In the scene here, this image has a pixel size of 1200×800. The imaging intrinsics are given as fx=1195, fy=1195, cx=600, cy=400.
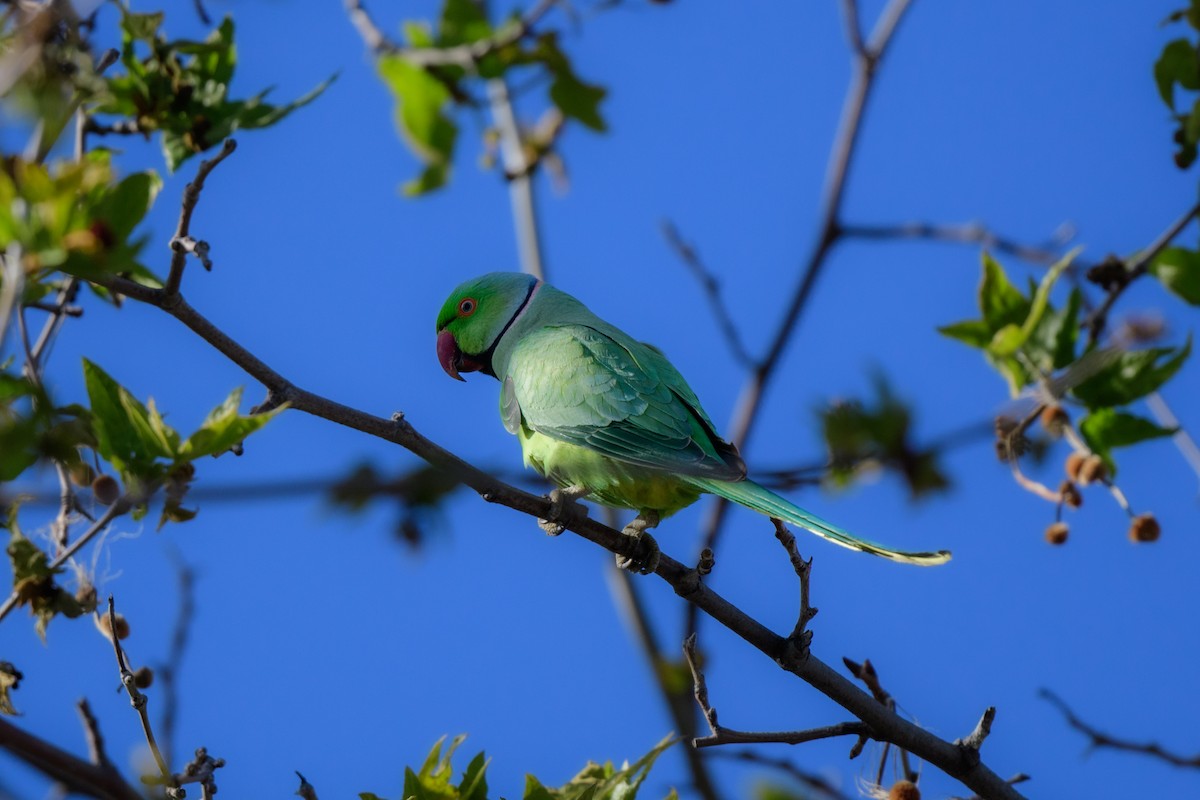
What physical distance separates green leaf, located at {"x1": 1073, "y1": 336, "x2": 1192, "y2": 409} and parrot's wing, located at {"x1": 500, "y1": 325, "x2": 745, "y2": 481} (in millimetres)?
1200

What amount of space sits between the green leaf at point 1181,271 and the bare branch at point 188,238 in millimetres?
3141

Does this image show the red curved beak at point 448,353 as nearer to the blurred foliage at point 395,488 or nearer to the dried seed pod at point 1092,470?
the dried seed pod at point 1092,470

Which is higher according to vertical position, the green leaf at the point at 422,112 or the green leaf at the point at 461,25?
the green leaf at the point at 461,25

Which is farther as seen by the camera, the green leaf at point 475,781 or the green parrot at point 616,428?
the green parrot at point 616,428

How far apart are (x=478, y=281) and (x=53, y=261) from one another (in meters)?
3.44

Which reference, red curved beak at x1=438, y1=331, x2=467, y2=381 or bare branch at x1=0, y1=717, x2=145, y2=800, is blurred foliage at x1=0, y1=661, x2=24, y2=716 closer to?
bare branch at x1=0, y1=717, x2=145, y2=800

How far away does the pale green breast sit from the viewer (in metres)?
4.03

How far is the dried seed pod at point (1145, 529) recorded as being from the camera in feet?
13.3

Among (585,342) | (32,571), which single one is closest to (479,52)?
(585,342)

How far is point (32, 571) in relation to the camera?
2.80 m

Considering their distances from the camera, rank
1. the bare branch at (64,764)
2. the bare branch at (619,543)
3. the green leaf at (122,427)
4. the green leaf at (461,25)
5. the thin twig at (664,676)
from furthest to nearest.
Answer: the thin twig at (664,676) → the green leaf at (461,25) → the green leaf at (122,427) → the bare branch at (619,543) → the bare branch at (64,764)

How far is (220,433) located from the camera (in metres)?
2.66

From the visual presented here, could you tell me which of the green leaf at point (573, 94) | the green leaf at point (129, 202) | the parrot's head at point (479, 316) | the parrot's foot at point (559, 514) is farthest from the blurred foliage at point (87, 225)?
the parrot's head at point (479, 316)

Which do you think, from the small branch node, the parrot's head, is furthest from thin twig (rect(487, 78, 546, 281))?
the small branch node
